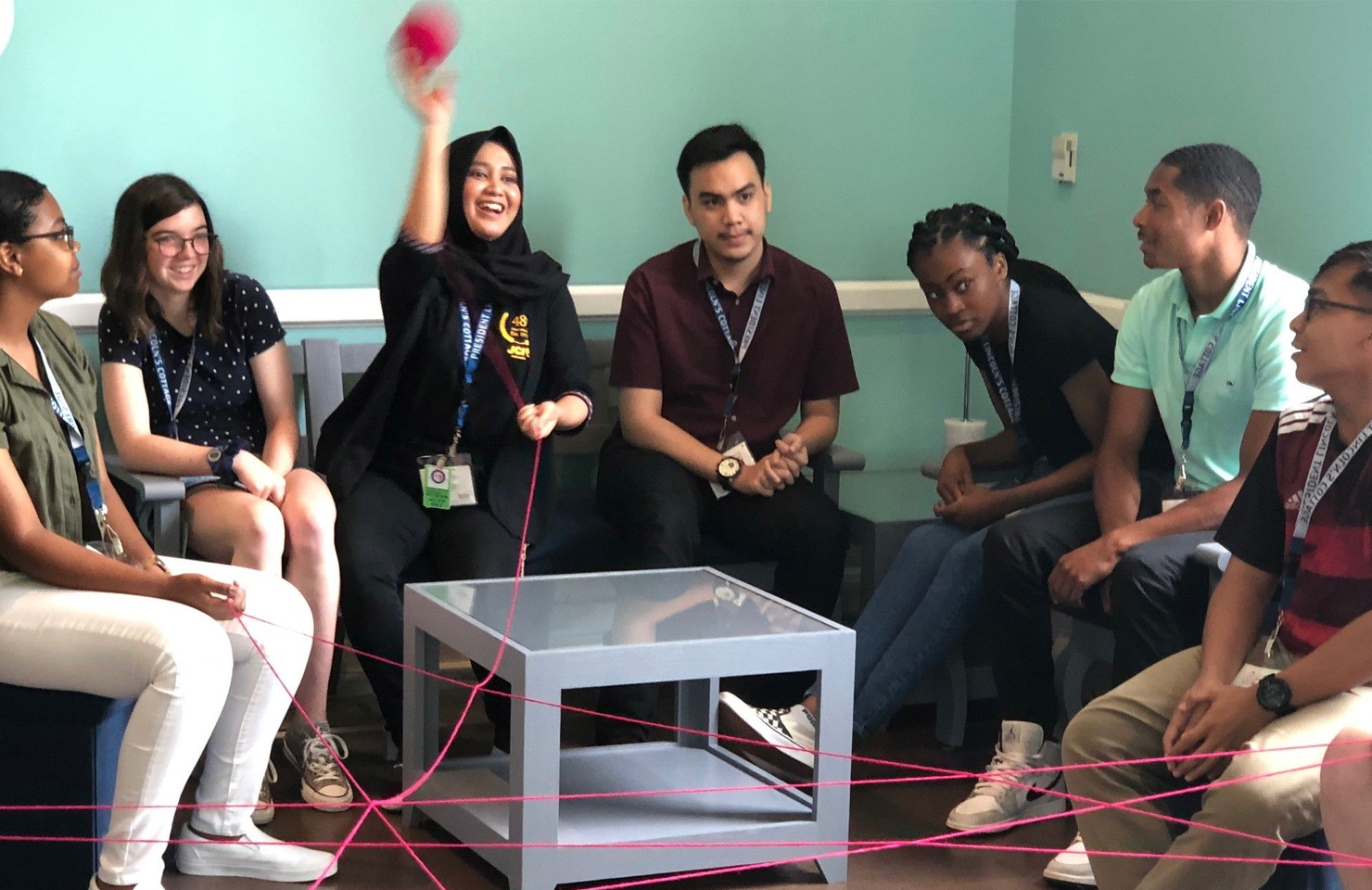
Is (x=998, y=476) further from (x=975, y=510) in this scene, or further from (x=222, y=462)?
(x=222, y=462)

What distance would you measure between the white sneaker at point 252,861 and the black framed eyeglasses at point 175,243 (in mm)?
1183

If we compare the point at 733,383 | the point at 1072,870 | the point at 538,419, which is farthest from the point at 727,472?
the point at 1072,870

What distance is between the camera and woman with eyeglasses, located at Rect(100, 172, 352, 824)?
3.26 meters

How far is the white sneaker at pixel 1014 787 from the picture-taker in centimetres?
313

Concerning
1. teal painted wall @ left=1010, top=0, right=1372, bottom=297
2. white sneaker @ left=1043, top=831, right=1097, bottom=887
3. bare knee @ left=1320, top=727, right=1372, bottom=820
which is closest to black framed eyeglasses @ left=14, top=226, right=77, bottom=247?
white sneaker @ left=1043, top=831, right=1097, bottom=887

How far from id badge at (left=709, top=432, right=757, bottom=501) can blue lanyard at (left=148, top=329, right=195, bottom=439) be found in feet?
3.69

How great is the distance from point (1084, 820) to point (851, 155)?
223cm

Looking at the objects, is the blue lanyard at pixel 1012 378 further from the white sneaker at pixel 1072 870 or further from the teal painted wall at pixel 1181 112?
the white sneaker at pixel 1072 870

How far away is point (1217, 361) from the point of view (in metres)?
3.10

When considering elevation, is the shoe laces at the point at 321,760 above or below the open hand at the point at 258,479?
below

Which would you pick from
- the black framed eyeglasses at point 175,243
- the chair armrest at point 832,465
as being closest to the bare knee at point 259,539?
the black framed eyeglasses at point 175,243

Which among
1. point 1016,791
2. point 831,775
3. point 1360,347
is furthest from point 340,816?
point 1360,347

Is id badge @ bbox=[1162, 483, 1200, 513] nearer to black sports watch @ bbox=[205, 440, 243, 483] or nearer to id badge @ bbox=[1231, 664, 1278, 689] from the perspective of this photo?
id badge @ bbox=[1231, 664, 1278, 689]

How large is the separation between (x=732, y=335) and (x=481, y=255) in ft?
1.98
